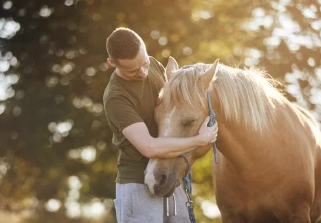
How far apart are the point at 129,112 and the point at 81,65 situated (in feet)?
34.6

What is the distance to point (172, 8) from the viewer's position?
49.8 feet

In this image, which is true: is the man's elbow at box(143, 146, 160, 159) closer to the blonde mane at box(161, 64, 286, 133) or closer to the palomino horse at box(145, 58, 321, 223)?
the palomino horse at box(145, 58, 321, 223)

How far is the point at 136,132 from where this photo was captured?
4.55 m

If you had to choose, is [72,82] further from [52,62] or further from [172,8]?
[172,8]

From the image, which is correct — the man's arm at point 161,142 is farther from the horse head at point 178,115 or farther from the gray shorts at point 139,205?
the gray shorts at point 139,205

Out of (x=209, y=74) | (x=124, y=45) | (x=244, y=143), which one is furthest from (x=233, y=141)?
(x=124, y=45)

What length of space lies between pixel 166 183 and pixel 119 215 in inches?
22.9

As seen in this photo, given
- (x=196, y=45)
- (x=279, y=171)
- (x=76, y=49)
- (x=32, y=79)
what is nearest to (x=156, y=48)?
(x=196, y=45)

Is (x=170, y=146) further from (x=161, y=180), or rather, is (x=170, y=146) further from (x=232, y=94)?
(x=232, y=94)

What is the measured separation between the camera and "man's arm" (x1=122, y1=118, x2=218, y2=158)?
14.6ft

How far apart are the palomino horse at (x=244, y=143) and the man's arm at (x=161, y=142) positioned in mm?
83

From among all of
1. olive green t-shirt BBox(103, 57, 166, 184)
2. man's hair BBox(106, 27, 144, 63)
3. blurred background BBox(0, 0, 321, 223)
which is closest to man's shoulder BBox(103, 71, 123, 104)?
olive green t-shirt BBox(103, 57, 166, 184)

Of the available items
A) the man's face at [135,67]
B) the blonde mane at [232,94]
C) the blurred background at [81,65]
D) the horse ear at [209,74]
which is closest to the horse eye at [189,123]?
the blonde mane at [232,94]

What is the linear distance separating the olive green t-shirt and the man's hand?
1.31 feet
